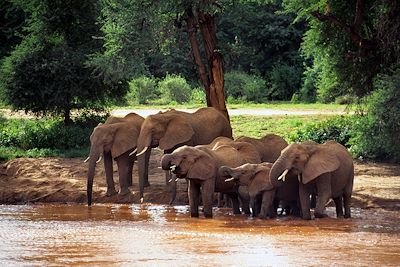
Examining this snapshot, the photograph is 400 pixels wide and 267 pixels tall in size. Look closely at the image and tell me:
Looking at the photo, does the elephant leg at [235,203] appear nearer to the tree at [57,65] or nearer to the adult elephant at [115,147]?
the adult elephant at [115,147]

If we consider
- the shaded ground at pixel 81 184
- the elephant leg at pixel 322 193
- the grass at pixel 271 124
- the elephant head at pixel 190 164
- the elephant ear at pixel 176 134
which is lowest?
the shaded ground at pixel 81 184

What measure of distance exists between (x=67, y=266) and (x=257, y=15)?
128 ft

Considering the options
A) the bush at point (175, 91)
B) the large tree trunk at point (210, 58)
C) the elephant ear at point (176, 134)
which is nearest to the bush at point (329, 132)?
the large tree trunk at point (210, 58)

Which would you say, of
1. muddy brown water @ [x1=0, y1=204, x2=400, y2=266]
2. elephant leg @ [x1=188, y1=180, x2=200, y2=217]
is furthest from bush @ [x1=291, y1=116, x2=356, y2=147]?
elephant leg @ [x1=188, y1=180, x2=200, y2=217]

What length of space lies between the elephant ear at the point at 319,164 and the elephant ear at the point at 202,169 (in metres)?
1.67

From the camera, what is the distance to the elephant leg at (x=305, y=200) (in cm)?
1886

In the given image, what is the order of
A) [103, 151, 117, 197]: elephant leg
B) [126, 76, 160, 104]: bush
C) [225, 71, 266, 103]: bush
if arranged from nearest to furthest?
[103, 151, 117, 197]: elephant leg
[126, 76, 160, 104]: bush
[225, 71, 266, 103]: bush

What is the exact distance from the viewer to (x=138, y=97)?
150ft

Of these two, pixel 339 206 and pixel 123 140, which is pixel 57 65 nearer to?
A: pixel 123 140

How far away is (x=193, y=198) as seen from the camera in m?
19.5

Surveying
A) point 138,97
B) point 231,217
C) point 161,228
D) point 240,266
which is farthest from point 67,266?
point 138,97

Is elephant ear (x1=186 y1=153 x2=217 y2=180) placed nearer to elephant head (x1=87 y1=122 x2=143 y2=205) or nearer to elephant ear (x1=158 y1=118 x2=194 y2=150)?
elephant ear (x1=158 y1=118 x2=194 y2=150)

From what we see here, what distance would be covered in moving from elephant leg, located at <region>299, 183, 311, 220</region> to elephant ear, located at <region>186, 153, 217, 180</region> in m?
1.58

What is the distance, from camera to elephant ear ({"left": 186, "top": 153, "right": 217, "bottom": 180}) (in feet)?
63.1
